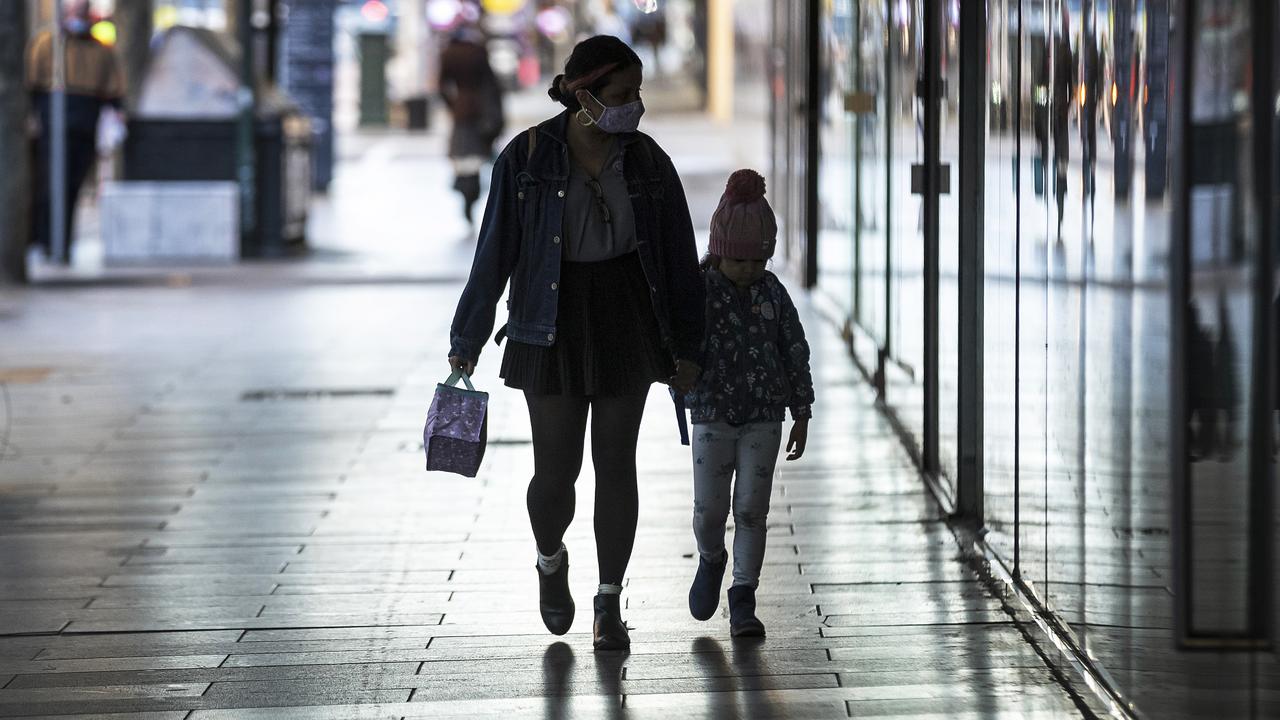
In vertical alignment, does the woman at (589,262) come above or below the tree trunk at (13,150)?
below

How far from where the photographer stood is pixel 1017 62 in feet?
18.9

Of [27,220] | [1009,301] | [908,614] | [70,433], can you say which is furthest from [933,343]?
[27,220]

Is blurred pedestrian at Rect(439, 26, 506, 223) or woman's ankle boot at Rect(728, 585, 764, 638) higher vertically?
blurred pedestrian at Rect(439, 26, 506, 223)

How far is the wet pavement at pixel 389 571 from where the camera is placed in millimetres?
4957

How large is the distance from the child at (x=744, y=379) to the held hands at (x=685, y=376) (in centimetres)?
4

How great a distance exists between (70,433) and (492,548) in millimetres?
3075

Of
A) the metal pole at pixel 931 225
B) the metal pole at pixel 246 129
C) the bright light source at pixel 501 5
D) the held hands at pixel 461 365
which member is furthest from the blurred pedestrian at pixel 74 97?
the bright light source at pixel 501 5

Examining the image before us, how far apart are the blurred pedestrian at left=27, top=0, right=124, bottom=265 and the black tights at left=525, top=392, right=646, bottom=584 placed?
39.6ft

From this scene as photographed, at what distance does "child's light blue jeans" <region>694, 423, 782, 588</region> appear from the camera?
17.5ft

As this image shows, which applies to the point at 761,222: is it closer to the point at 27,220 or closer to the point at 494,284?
the point at 494,284

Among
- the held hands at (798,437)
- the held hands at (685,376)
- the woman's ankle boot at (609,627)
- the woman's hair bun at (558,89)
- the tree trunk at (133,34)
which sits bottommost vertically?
the woman's ankle boot at (609,627)

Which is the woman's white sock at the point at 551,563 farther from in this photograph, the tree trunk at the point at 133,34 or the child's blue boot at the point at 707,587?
the tree trunk at the point at 133,34

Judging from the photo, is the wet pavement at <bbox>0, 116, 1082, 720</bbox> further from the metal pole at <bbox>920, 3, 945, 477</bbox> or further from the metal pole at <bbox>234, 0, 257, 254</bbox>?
the metal pole at <bbox>234, 0, 257, 254</bbox>

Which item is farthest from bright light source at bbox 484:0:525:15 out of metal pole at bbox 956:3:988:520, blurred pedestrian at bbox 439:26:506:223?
metal pole at bbox 956:3:988:520
